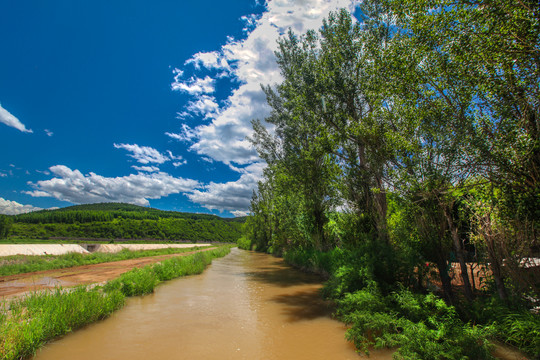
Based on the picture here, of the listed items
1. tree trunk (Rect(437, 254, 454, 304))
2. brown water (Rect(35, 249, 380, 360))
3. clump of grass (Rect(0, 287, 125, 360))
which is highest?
tree trunk (Rect(437, 254, 454, 304))

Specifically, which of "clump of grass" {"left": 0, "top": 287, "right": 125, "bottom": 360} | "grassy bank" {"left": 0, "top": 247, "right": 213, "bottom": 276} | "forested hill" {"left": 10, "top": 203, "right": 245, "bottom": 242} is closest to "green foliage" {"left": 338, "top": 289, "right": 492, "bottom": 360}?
"clump of grass" {"left": 0, "top": 287, "right": 125, "bottom": 360}

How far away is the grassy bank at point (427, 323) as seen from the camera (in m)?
3.92

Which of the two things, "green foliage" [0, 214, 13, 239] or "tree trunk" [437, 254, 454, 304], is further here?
"green foliage" [0, 214, 13, 239]

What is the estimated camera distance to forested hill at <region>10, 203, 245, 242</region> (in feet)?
249

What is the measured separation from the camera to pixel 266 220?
37.7 metres

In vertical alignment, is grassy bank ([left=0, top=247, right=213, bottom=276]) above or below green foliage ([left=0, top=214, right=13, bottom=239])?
below

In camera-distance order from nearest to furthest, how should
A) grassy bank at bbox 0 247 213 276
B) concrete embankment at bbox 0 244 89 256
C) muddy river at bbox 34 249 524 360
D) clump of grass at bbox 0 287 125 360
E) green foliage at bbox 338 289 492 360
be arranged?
1. green foliage at bbox 338 289 492 360
2. clump of grass at bbox 0 287 125 360
3. muddy river at bbox 34 249 524 360
4. grassy bank at bbox 0 247 213 276
5. concrete embankment at bbox 0 244 89 256

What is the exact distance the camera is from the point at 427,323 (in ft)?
16.8

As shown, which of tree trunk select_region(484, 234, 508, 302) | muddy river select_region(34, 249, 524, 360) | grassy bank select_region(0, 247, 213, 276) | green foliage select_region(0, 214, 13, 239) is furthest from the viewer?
green foliage select_region(0, 214, 13, 239)

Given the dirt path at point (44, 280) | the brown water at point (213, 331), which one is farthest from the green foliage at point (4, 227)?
the brown water at point (213, 331)

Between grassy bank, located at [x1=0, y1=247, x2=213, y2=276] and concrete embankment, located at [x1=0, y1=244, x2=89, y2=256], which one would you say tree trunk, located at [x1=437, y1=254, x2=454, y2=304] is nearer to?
grassy bank, located at [x1=0, y1=247, x2=213, y2=276]

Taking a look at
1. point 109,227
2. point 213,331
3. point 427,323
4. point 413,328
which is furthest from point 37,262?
point 109,227

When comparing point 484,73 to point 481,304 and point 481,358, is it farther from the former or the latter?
point 481,358

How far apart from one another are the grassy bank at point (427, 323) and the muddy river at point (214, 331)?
490mm
